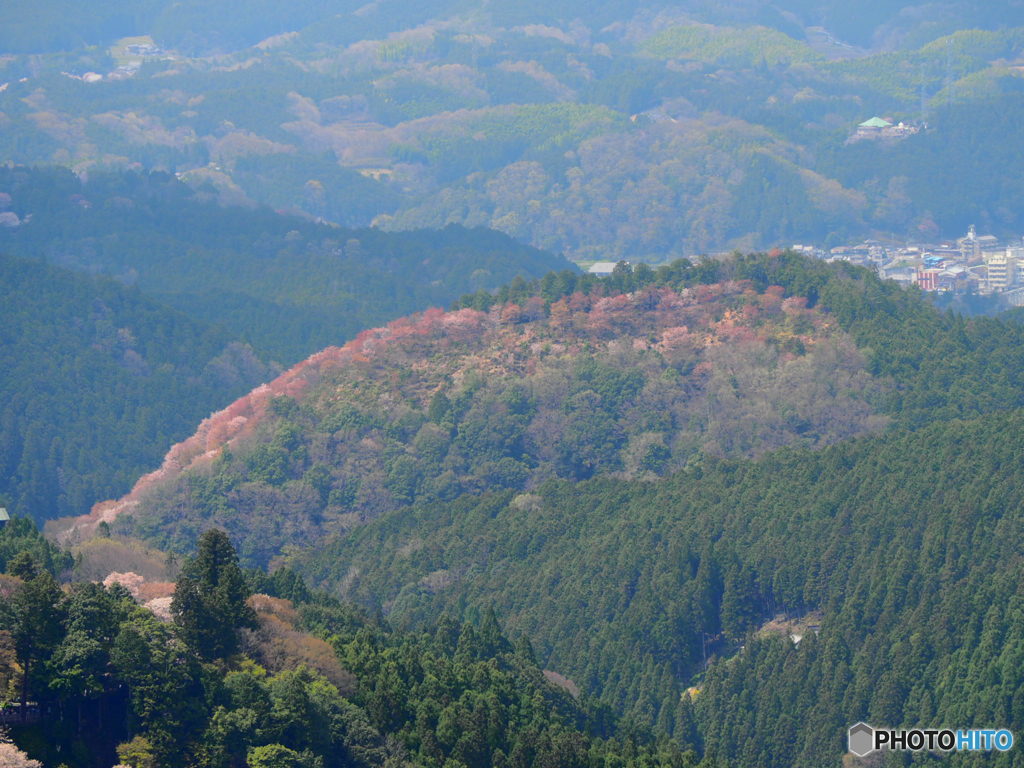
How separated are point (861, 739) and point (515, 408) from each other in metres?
44.6

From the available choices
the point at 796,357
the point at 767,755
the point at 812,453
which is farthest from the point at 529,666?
the point at 796,357

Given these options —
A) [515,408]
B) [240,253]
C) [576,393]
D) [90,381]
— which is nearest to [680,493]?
[576,393]

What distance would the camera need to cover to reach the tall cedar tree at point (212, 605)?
58.3 m

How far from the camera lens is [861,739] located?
71.5m

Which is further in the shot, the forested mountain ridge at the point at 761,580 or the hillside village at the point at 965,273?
the hillside village at the point at 965,273

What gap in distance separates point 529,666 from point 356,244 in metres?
112

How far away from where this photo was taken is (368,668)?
62.5 meters

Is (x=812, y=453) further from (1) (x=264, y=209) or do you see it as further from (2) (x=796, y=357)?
(1) (x=264, y=209)

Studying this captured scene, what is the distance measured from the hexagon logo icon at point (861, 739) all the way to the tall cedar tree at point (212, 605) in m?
21.4

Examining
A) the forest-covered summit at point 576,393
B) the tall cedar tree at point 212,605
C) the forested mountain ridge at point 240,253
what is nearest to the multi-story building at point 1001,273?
the forested mountain ridge at point 240,253

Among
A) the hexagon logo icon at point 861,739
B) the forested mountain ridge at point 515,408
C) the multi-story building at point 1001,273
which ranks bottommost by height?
the hexagon logo icon at point 861,739

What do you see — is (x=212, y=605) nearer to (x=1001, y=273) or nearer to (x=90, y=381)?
(x=90, y=381)

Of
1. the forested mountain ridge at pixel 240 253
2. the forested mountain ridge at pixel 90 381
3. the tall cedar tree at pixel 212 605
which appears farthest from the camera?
the forested mountain ridge at pixel 240 253

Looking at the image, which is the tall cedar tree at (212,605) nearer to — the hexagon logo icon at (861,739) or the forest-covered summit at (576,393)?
the hexagon logo icon at (861,739)
